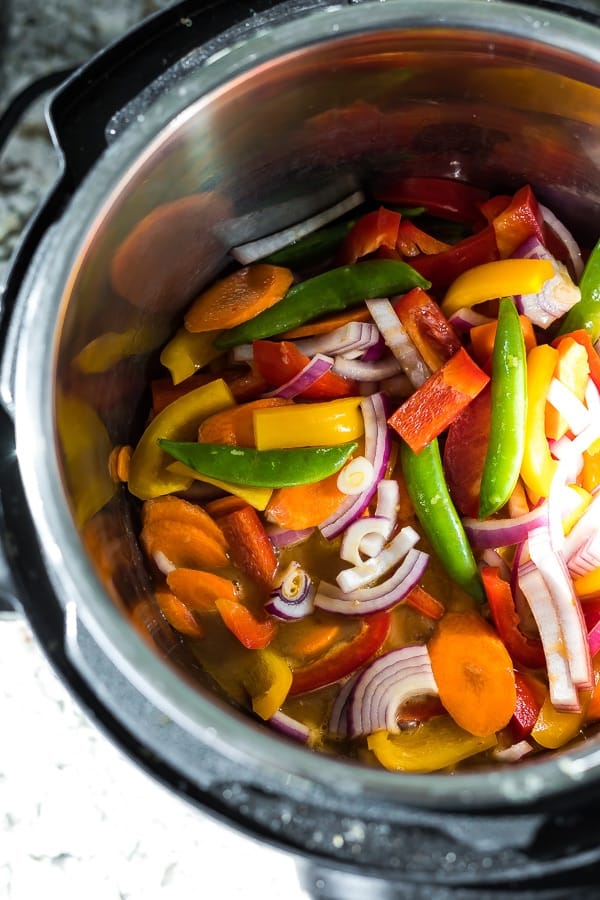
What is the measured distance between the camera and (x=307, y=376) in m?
1.22

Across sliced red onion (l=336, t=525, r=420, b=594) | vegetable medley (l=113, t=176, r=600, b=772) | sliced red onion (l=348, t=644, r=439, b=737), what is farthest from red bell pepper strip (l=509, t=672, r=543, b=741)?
sliced red onion (l=336, t=525, r=420, b=594)

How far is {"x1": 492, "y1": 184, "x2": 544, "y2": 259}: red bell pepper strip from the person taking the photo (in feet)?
4.08

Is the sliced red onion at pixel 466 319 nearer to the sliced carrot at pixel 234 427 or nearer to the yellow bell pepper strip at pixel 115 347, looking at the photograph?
the sliced carrot at pixel 234 427

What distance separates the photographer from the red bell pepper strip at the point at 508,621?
3.86 feet

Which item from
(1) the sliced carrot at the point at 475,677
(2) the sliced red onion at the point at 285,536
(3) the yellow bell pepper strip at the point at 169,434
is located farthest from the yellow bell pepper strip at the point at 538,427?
(3) the yellow bell pepper strip at the point at 169,434

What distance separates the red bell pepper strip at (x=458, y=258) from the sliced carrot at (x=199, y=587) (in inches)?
21.9

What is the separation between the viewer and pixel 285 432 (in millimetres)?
1181

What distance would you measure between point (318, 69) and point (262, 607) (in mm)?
714

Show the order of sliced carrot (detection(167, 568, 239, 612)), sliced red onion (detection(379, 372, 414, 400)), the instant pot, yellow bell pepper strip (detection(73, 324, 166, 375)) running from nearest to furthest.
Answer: the instant pot → yellow bell pepper strip (detection(73, 324, 166, 375)) → sliced carrot (detection(167, 568, 239, 612)) → sliced red onion (detection(379, 372, 414, 400))

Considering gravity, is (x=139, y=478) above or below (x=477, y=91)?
below

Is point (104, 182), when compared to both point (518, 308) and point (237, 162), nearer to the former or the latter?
point (237, 162)

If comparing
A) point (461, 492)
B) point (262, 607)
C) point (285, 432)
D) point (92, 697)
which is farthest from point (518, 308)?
point (92, 697)

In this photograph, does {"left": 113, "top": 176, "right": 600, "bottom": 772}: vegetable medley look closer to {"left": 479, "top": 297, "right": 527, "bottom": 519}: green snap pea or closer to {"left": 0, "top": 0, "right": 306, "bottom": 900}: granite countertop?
{"left": 479, "top": 297, "right": 527, "bottom": 519}: green snap pea

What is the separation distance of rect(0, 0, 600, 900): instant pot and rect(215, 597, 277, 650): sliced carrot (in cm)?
8
